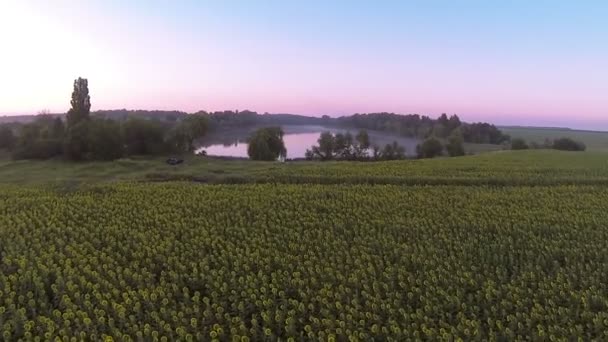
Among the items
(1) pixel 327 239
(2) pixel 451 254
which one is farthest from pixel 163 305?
(2) pixel 451 254

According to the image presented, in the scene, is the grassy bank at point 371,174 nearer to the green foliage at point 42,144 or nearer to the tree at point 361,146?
the green foliage at point 42,144

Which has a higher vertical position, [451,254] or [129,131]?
[129,131]

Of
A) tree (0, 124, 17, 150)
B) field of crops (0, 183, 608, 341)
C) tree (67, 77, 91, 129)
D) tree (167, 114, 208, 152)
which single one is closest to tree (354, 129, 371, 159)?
tree (167, 114, 208, 152)

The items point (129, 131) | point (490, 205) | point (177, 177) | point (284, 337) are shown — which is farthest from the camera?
point (129, 131)

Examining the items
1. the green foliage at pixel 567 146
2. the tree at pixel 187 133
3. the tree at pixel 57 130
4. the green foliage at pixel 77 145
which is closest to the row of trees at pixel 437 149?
the green foliage at pixel 567 146

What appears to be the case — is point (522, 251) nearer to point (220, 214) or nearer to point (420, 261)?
→ point (420, 261)

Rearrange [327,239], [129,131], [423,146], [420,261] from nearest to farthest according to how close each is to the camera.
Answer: [420,261]
[327,239]
[129,131]
[423,146]

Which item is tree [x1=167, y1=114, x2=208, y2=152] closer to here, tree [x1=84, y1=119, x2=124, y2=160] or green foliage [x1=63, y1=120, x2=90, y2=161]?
tree [x1=84, y1=119, x2=124, y2=160]
